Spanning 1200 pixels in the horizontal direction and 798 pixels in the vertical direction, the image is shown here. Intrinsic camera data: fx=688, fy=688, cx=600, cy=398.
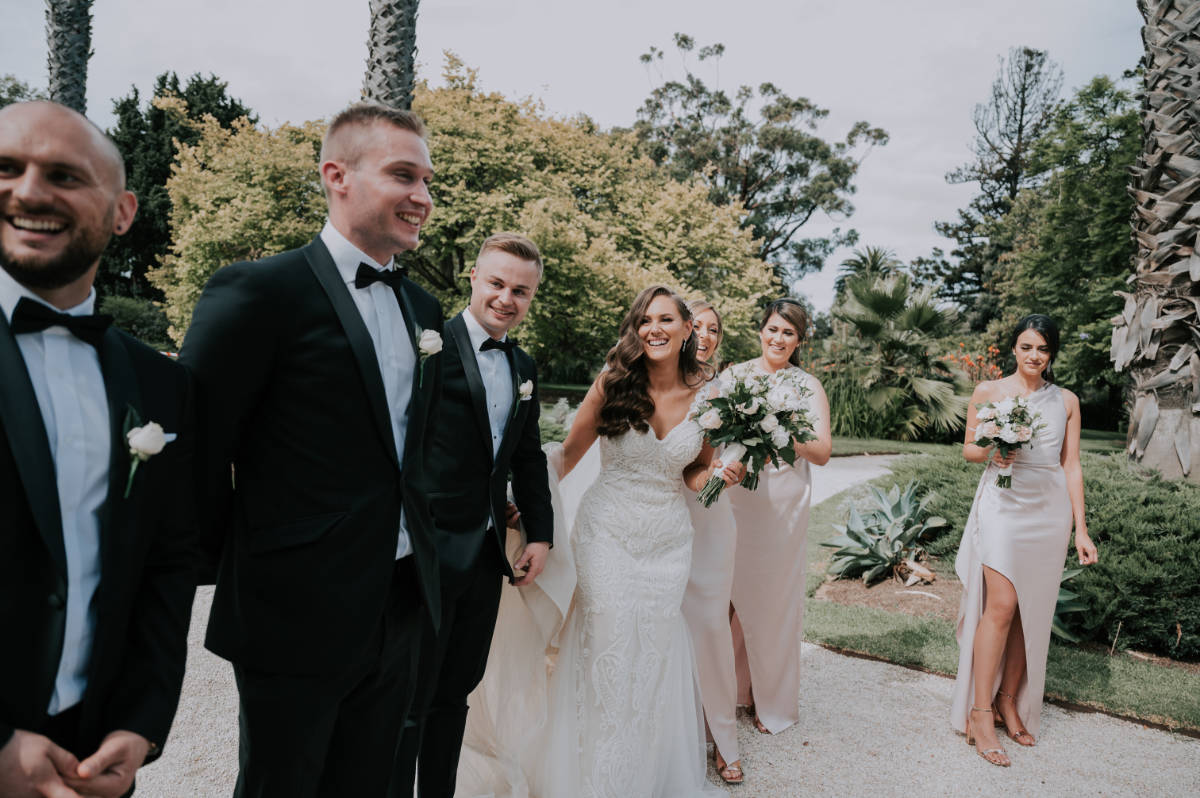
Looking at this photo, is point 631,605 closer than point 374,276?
No

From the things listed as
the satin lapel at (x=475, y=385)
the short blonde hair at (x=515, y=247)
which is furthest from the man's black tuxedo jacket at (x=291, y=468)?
the short blonde hair at (x=515, y=247)

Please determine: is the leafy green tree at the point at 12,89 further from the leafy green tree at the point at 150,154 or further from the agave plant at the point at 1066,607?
the agave plant at the point at 1066,607

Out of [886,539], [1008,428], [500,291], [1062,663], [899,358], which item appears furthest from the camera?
[899,358]

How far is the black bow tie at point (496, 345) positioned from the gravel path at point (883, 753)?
102 inches

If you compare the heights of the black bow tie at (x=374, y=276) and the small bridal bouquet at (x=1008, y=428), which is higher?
the black bow tie at (x=374, y=276)

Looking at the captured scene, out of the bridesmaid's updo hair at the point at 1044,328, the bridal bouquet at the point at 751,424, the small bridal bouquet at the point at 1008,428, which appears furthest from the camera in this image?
the bridesmaid's updo hair at the point at 1044,328

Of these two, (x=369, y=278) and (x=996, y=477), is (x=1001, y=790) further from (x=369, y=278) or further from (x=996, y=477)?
(x=369, y=278)

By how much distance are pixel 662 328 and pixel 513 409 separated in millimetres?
1160

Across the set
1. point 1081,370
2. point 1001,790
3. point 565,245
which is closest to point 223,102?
point 565,245

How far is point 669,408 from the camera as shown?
3.98 m

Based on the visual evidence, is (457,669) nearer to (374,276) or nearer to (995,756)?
(374,276)

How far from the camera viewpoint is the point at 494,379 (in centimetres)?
308

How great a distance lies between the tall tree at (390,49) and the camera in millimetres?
9031

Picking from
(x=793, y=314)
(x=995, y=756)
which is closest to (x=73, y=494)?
(x=793, y=314)
